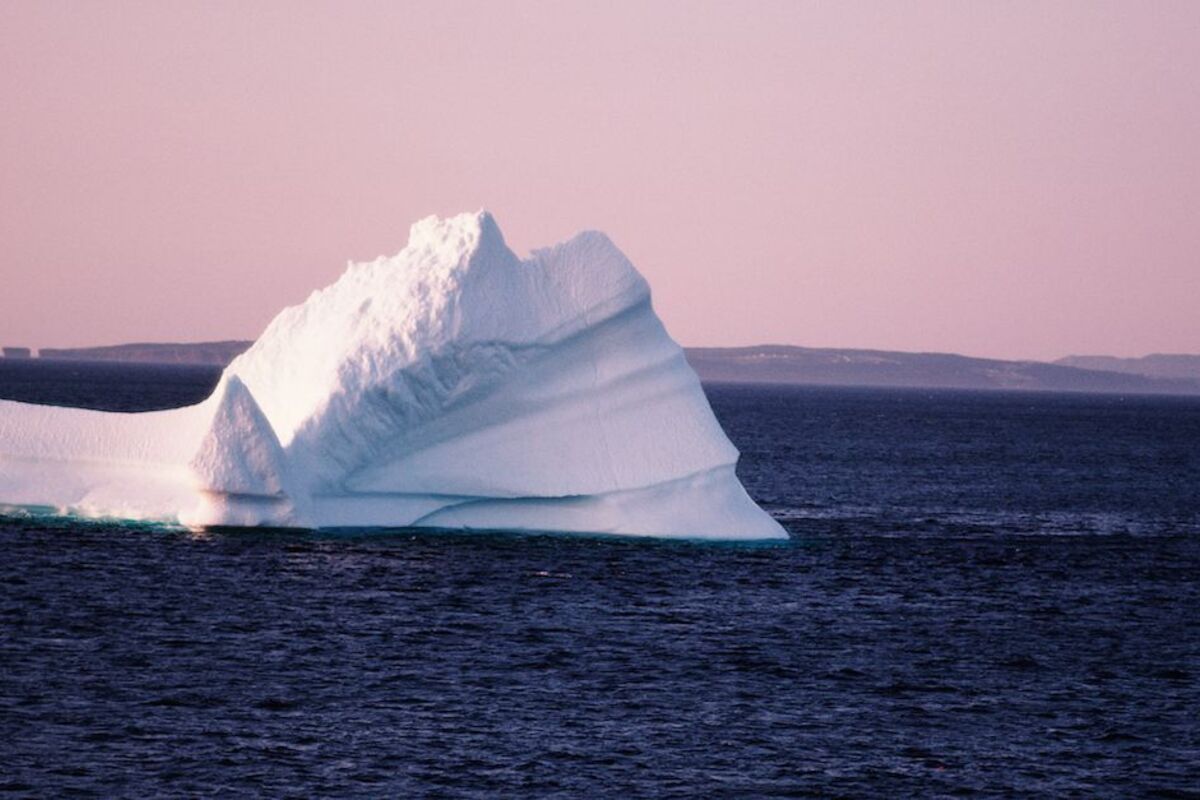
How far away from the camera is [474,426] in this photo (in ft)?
124

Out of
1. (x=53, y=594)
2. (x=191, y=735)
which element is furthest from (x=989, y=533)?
(x=191, y=735)

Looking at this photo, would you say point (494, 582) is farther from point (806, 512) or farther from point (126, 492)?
point (806, 512)

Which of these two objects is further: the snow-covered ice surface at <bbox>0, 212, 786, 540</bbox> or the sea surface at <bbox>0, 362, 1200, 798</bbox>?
the snow-covered ice surface at <bbox>0, 212, 786, 540</bbox>

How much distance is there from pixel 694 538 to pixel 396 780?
1900 centimetres

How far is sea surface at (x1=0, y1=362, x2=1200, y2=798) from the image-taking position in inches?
784

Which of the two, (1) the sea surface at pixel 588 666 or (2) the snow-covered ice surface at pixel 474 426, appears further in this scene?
Result: (2) the snow-covered ice surface at pixel 474 426

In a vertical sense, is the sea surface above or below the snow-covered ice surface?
below

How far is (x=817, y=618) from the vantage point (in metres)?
30.6

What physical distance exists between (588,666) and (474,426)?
13.1m

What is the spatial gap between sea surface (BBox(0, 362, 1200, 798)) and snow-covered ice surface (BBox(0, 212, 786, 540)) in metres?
1.00

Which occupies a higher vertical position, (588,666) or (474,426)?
(474,426)

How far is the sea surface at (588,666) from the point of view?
19906 mm

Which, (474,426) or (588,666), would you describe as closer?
(588,666)

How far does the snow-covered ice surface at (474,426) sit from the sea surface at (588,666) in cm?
100
